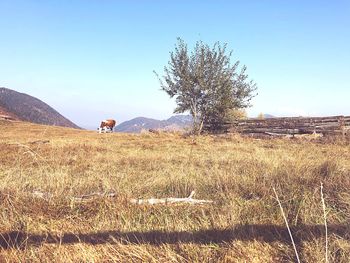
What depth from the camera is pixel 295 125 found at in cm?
2320

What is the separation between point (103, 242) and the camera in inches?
139

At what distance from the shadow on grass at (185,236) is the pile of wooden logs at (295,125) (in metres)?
19.0

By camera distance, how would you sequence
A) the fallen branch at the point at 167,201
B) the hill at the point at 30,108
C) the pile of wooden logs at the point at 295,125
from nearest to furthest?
the fallen branch at the point at 167,201 < the pile of wooden logs at the point at 295,125 < the hill at the point at 30,108

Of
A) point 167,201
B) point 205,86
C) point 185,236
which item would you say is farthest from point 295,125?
point 185,236

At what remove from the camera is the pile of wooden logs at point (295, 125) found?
21.6 meters

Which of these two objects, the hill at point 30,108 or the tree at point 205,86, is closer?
the tree at point 205,86

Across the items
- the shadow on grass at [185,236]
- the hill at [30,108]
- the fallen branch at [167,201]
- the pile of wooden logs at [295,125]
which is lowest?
the shadow on grass at [185,236]

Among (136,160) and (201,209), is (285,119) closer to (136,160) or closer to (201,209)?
(136,160)

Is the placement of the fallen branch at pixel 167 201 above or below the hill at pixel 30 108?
below

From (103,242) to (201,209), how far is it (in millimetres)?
1139

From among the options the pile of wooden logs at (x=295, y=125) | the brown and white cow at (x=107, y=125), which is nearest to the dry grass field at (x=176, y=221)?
the pile of wooden logs at (x=295, y=125)

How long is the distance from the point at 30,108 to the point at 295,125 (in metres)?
36.7

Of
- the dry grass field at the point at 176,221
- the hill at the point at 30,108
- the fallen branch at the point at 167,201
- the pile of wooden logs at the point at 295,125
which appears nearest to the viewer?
the dry grass field at the point at 176,221

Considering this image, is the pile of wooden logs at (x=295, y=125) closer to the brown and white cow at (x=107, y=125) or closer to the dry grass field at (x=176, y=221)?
the brown and white cow at (x=107, y=125)
